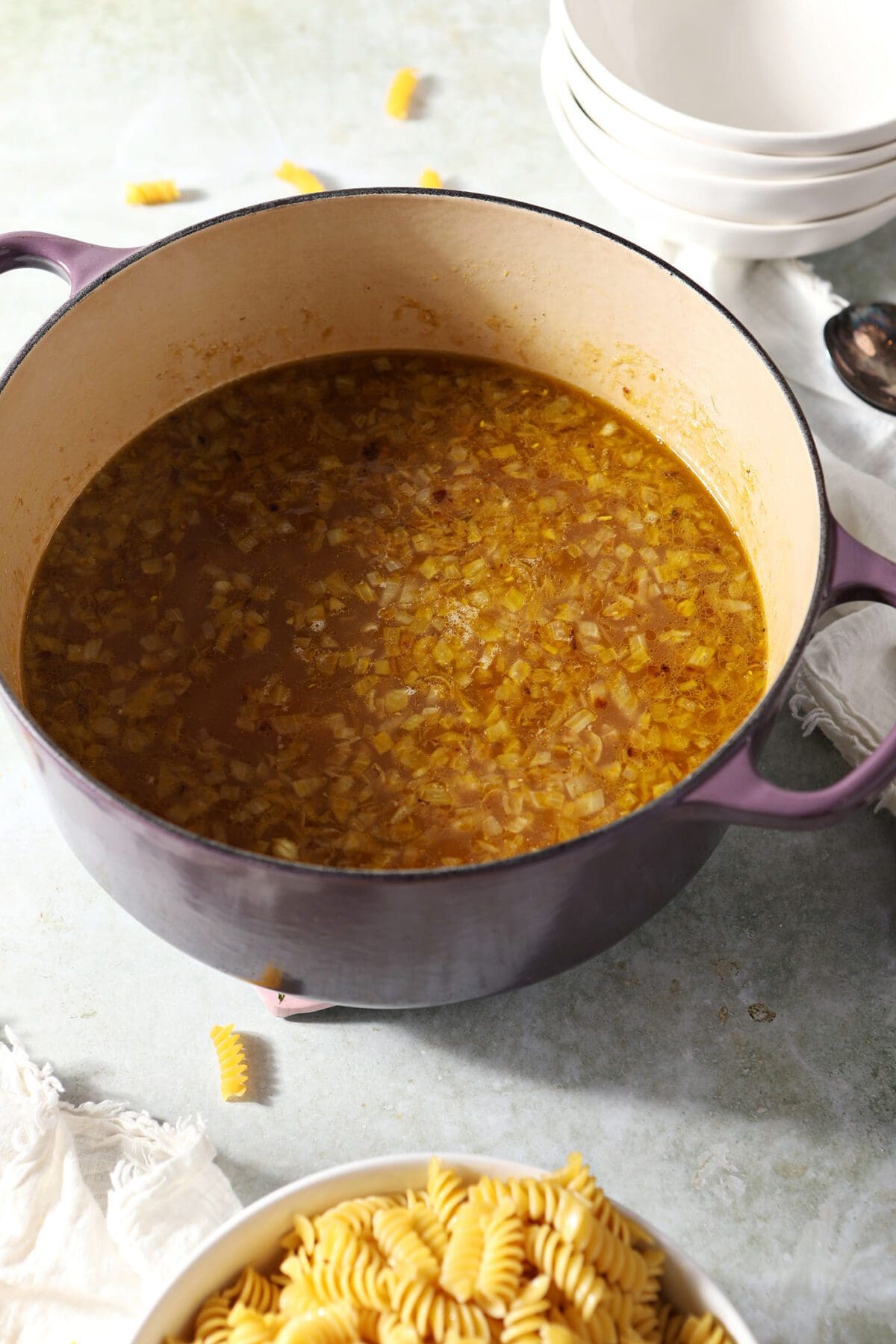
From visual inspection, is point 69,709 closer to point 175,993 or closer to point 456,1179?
point 175,993

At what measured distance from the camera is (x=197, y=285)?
200 cm

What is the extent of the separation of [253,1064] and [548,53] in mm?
1636

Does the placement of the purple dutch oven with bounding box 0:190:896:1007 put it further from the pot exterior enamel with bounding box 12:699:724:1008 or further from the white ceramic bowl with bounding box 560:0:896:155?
the white ceramic bowl with bounding box 560:0:896:155

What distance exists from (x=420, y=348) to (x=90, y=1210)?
1289mm

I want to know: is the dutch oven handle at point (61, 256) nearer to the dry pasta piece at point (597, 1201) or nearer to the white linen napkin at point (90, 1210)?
the white linen napkin at point (90, 1210)

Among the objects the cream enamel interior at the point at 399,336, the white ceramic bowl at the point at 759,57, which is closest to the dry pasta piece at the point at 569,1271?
the cream enamel interior at the point at 399,336

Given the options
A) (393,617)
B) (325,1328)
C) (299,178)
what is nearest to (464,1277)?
(325,1328)

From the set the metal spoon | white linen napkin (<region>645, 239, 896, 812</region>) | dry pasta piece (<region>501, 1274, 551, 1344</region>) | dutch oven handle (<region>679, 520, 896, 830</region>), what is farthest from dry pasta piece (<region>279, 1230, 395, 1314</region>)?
the metal spoon

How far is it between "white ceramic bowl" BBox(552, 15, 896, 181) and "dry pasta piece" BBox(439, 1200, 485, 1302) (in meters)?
1.45

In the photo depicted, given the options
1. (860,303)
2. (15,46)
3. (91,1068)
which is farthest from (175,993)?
(15,46)

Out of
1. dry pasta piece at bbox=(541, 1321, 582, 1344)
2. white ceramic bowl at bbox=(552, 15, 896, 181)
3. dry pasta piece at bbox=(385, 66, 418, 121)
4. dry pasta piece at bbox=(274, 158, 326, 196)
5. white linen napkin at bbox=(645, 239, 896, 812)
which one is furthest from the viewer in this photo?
dry pasta piece at bbox=(385, 66, 418, 121)

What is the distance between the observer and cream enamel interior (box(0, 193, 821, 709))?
1.85 metres

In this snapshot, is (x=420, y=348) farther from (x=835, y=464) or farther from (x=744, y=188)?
(x=835, y=464)

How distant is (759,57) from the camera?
244 cm
